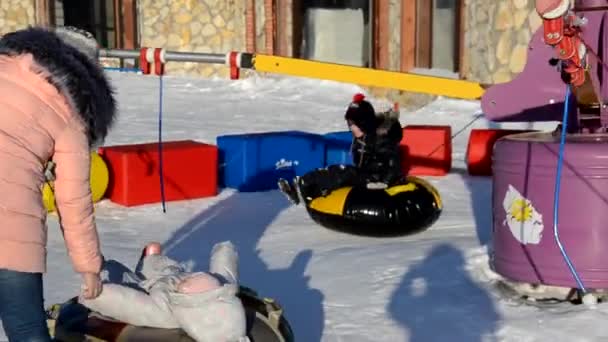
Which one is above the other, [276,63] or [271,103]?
[276,63]

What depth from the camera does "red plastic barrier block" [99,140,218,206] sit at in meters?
8.53

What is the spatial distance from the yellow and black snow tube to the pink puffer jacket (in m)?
3.80

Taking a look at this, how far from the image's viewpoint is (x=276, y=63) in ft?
23.7

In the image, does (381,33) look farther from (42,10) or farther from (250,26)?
(42,10)

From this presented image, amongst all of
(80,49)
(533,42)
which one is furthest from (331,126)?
(80,49)

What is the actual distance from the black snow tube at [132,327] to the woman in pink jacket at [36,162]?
2.21ft

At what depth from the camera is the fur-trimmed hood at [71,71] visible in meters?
3.48

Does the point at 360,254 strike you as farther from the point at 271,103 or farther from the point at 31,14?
the point at 31,14

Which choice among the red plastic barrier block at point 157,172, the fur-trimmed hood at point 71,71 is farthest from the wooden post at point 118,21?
the fur-trimmed hood at point 71,71

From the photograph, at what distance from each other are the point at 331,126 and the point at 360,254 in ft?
22.2

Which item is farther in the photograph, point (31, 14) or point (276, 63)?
point (31, 14)

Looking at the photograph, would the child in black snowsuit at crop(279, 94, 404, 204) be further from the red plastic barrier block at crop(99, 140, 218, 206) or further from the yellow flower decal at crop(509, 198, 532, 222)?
the yellow flower decal at crop(509, 198, 532, 222)

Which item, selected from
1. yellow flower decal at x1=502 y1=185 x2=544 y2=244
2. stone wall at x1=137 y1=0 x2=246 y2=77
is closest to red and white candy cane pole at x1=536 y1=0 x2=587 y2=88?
yellow flower decal at x1=502 y1=185 x2=544 y2=244

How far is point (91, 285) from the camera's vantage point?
3.71m
